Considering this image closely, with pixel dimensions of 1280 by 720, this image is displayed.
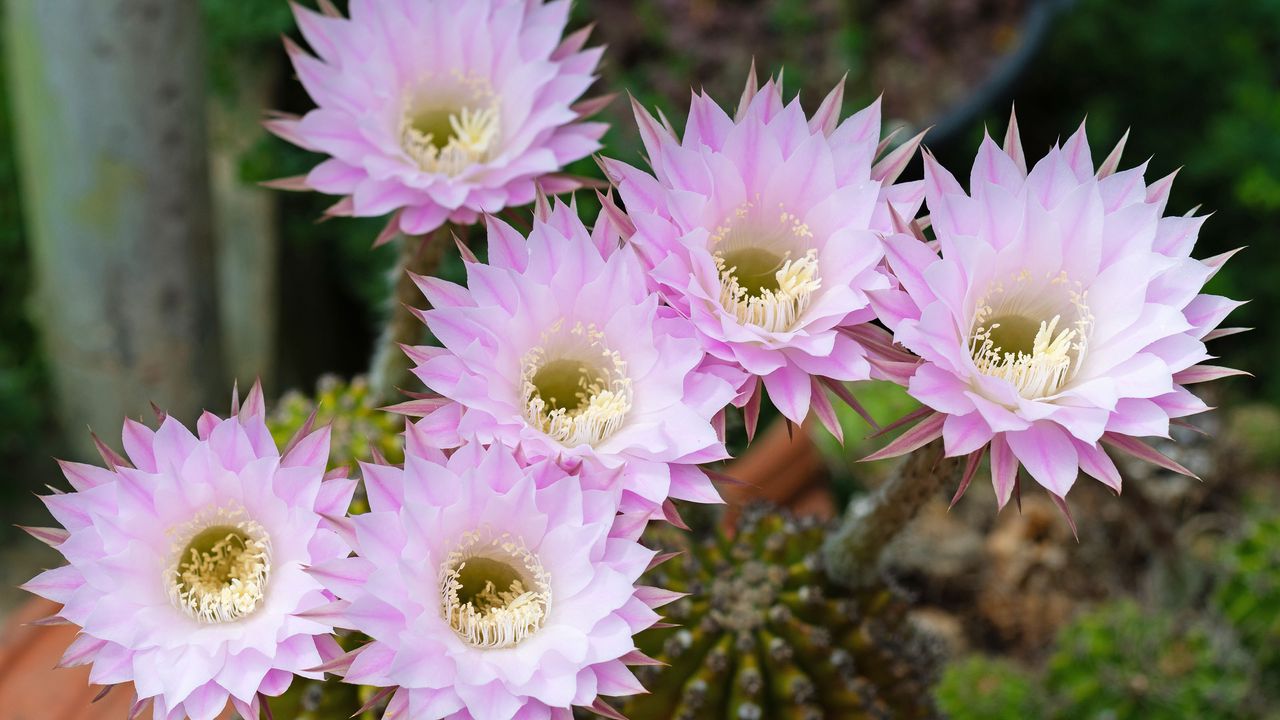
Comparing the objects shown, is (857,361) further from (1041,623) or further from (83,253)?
(1041,623)

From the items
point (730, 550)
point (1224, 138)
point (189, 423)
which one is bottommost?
point (189, 423)

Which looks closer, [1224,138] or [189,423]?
[189,423]

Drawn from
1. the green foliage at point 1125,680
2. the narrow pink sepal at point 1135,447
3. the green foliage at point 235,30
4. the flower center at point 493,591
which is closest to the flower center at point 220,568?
the flower center at point 493,591

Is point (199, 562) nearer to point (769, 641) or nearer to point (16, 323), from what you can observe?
point (769, 641)

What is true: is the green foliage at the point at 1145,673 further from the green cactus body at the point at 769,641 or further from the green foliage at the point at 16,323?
the green foliage at the point at 16,323

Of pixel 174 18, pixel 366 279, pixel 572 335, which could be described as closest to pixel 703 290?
pixel 572 335

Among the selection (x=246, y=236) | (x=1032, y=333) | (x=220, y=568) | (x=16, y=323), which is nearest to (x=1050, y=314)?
(x=1032, y=333)
